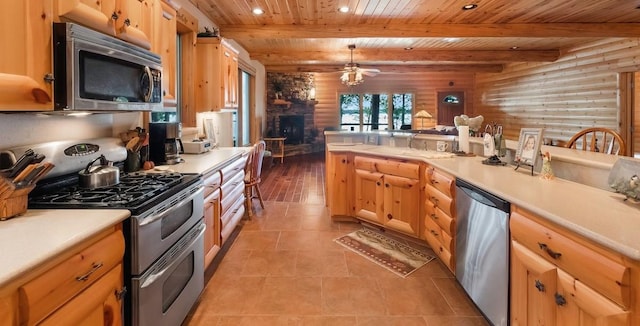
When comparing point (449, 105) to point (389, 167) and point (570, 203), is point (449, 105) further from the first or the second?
point (570, 203)

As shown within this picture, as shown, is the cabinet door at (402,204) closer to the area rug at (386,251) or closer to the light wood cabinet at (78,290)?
the area rug at (386,251)

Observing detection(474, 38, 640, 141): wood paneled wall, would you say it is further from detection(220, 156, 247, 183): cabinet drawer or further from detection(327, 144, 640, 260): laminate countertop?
detection(220, 156, 247, 183): cabinet drawer

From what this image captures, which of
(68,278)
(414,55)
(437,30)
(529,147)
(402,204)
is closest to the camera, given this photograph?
Result: (68,278)

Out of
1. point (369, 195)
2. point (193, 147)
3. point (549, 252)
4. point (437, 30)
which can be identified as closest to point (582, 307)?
point (549, 252)

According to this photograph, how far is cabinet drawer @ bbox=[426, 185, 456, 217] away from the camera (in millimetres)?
2525

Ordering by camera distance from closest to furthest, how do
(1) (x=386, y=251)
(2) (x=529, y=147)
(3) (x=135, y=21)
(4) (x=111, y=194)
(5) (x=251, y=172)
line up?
(4) (x=111, y=194) → (3) (x=135, y=21) → (2) (x=529, y=147) → (1) (x=386, y=251) → (5) (x=251, y=172)

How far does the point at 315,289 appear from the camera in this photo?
8.26ft

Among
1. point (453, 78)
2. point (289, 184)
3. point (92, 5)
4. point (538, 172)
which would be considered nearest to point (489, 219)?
point (538, 172)

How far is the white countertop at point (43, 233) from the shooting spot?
91cm

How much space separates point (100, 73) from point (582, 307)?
2156 millimetres

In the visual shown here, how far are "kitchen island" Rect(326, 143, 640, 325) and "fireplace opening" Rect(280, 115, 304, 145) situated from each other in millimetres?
8135

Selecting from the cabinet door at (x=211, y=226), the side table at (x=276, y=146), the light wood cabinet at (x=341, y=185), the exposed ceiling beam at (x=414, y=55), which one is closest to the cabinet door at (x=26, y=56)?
the cabinet door at (x=211, y=226)

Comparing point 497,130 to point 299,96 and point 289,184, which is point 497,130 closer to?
point 289,184

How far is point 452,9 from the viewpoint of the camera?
450 cm
